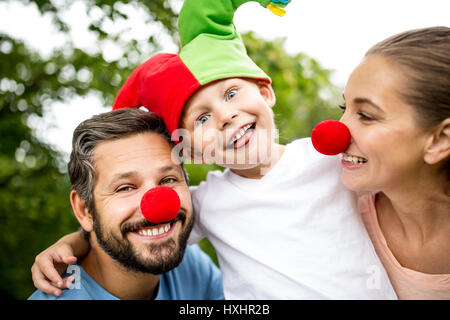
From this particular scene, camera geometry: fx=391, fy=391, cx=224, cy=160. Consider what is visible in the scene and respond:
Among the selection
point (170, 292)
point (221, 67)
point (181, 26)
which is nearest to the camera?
point (221, 67)

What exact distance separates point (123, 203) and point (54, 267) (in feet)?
1.43

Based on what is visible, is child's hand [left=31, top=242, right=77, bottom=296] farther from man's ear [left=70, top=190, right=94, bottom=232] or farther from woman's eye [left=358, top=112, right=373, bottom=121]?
woman's eye [left=358, top=112, right=373, bottom=121]

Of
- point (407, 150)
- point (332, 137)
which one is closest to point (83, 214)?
point (332, 137)

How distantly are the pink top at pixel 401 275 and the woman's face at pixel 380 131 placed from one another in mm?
252

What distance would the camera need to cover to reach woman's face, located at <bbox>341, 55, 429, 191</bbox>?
1.27m

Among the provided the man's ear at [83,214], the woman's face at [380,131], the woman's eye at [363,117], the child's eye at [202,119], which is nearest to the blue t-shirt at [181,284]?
the man's ear at [83,214]

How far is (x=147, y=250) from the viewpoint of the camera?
161 cm

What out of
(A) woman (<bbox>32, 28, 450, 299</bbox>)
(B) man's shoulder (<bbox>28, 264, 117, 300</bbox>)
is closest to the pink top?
(A) woman (<bbox>32, 28, 450, 299</bbox>)

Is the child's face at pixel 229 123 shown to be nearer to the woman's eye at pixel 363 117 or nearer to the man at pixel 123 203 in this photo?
the man at pixel 123 203

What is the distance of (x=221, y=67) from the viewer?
1549 mm

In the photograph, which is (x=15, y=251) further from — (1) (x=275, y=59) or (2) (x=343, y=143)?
(2) (x=343, y=143)

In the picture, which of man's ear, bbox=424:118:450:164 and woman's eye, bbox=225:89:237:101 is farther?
woman's eye, bbox=225:89:237:101

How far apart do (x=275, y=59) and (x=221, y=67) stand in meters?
1.33
